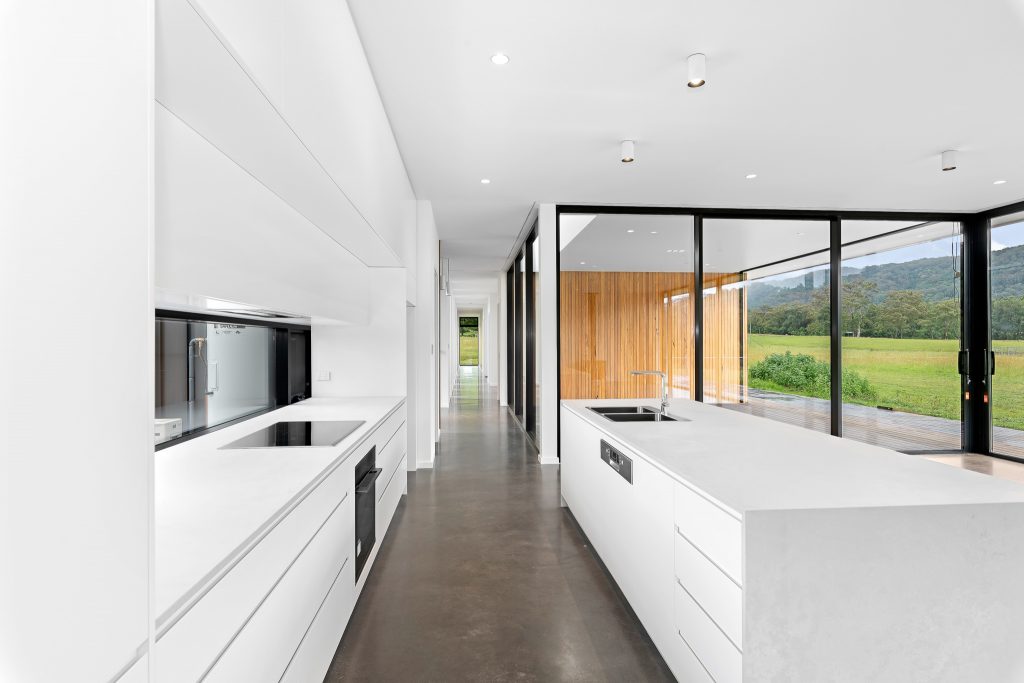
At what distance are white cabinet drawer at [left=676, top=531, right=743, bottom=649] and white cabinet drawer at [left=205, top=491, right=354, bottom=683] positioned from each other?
1221 millimetres

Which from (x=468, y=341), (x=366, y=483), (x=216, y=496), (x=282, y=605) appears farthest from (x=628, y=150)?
(x=468, y=341)

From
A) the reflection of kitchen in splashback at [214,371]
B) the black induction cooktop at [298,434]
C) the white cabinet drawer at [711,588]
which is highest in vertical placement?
the reflection of kitchen in splashback at [214,371]

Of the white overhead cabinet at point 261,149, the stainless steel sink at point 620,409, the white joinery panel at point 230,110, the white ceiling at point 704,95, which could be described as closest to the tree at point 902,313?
the white ceiling at point 704,95

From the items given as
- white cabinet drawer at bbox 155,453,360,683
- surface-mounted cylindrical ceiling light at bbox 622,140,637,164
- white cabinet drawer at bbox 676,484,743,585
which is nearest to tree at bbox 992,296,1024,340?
surface-mounted cylindrical ceiling light at bbox 622,140,637,164

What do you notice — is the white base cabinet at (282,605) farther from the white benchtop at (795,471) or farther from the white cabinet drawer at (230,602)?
the white benchtop at (795,471)

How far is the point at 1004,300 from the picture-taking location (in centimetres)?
545

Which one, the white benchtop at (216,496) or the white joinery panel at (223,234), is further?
the white joinery panel at (223,234)

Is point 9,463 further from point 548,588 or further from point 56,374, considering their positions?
point 548,588

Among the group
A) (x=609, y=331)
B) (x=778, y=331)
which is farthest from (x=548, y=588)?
(x=778, y=331)

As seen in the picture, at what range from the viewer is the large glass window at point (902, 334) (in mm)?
5656

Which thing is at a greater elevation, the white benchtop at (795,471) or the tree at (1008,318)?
the tree at (1008,318)

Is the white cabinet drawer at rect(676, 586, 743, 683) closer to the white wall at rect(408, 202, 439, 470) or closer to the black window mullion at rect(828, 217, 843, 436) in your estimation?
the white wall at rect(408, 202, 439, 470)

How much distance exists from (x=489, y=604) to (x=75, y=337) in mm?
2278

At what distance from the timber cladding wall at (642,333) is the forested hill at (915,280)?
1.24 feet
